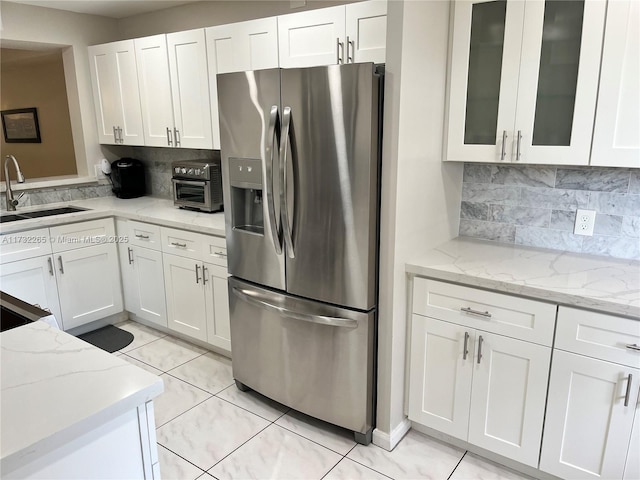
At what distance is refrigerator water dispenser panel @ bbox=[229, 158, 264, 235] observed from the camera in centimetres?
226

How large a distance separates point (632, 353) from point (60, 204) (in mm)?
3883

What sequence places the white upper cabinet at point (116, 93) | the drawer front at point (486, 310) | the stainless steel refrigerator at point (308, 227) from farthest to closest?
the white upper cabinet at point (116, 93) < the stainless steel refrigerator at point (308, 227) < the drawer front at point (486, 310)

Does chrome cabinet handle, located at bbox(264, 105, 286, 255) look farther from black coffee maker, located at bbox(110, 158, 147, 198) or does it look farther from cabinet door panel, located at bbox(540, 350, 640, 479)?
black coffee maker, located at bbox(110, 158, 147, 198)

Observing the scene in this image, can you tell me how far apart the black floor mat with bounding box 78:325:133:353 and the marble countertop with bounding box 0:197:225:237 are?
878 mm

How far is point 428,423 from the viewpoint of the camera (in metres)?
2.24

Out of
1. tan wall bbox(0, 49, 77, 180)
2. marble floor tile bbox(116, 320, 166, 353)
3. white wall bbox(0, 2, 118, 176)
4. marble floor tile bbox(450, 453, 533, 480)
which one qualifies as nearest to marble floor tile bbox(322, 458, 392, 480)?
marble floor tile bbox(450, 453, 533, 480)

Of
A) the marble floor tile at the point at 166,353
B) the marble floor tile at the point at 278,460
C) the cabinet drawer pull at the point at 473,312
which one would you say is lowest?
the marble floor tile at the point at 278,460

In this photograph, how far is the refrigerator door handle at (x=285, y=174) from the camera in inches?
80.8

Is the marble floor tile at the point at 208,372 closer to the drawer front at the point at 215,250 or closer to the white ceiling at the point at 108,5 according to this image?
the drawer front at the point at 215,250

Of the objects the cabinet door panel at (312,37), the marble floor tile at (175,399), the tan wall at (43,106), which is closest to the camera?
the cabinet door panel at (312,37)

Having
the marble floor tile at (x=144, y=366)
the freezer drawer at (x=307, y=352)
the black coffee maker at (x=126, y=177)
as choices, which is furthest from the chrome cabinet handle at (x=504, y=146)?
the black coffee maker at (x=126, y=177)

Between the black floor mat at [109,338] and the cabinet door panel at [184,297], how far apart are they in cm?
40

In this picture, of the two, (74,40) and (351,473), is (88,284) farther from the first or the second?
(351,473)

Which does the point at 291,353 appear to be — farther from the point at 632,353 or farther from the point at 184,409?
the point at 632,353
